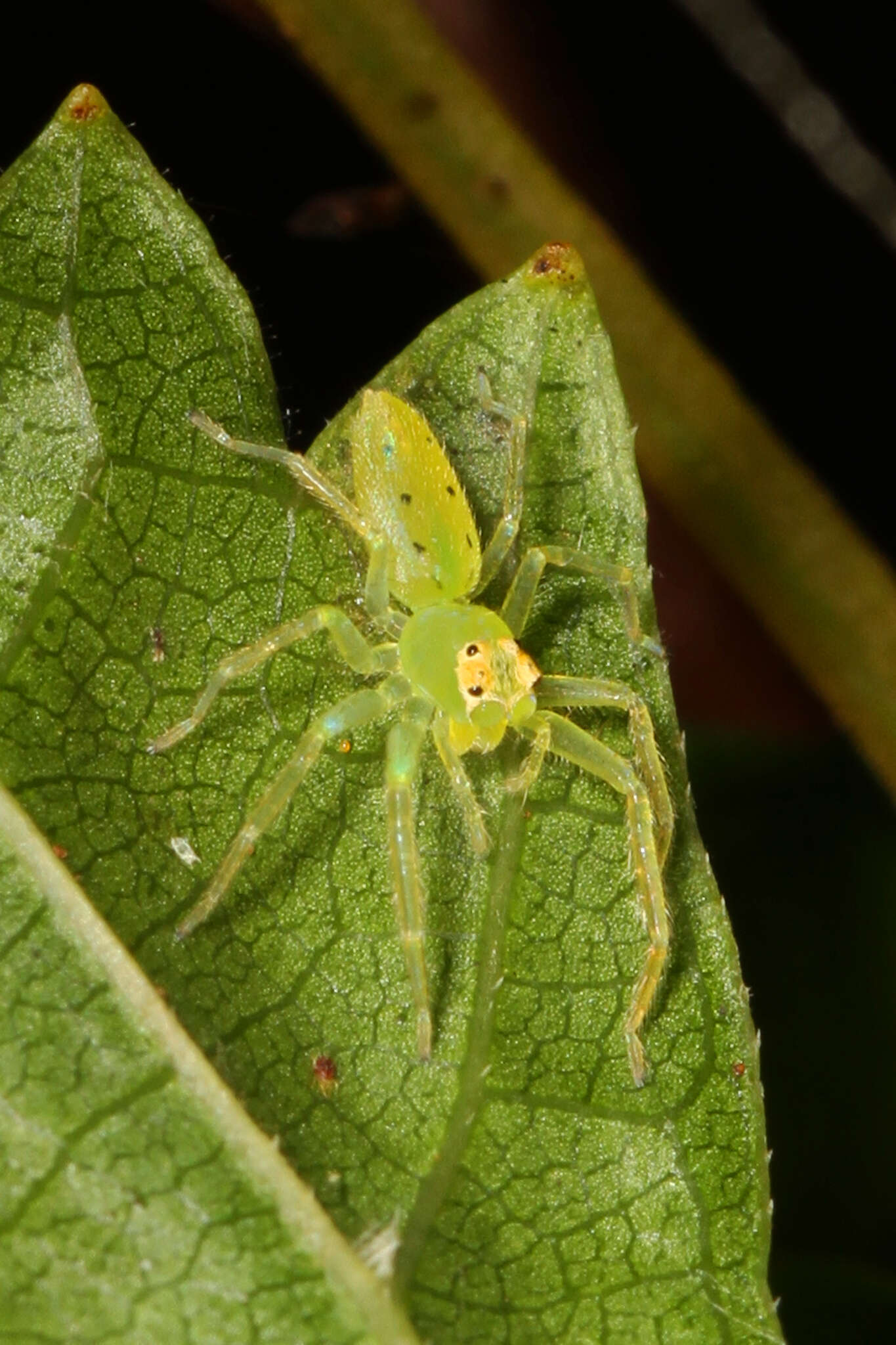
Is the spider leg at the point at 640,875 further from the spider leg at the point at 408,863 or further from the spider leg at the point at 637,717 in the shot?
the spider leg at the point at 408,863

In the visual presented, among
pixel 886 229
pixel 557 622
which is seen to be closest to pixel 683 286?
pixel 886 229

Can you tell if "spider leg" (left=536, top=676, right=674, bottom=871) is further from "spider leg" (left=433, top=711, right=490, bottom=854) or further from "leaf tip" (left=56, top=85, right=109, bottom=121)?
"leaf tip" (left=56, top=85, right=109, bottom=121)

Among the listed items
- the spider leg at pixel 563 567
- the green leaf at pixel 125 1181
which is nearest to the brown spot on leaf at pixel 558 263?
the spider leg at pixel 563 567

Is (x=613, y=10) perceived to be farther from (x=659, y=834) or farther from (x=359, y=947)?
(x=359, y=947)

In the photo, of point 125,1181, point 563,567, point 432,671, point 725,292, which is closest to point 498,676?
point 432,671

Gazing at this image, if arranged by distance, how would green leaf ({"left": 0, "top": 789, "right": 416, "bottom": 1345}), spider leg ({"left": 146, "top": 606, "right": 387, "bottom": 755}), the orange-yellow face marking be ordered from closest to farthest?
green leaf ({"left": 0, "top": 789, "right": 416, "bottom": 1345}) → spider leg ({"left": 146, "top": 606, "right": 387, "bottom": 755}) → the orange-yellow face marking

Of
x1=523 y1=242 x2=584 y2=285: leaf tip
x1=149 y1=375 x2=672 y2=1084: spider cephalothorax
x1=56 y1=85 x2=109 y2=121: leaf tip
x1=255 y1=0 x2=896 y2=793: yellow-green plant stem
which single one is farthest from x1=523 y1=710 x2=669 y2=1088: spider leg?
x1=56 y1=85 x2=109 y2=121: leaf tip

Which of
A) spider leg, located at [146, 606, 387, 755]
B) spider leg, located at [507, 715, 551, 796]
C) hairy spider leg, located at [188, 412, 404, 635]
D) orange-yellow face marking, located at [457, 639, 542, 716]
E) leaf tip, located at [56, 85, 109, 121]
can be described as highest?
leaf tip, located at [56, 85, 109, 121]
